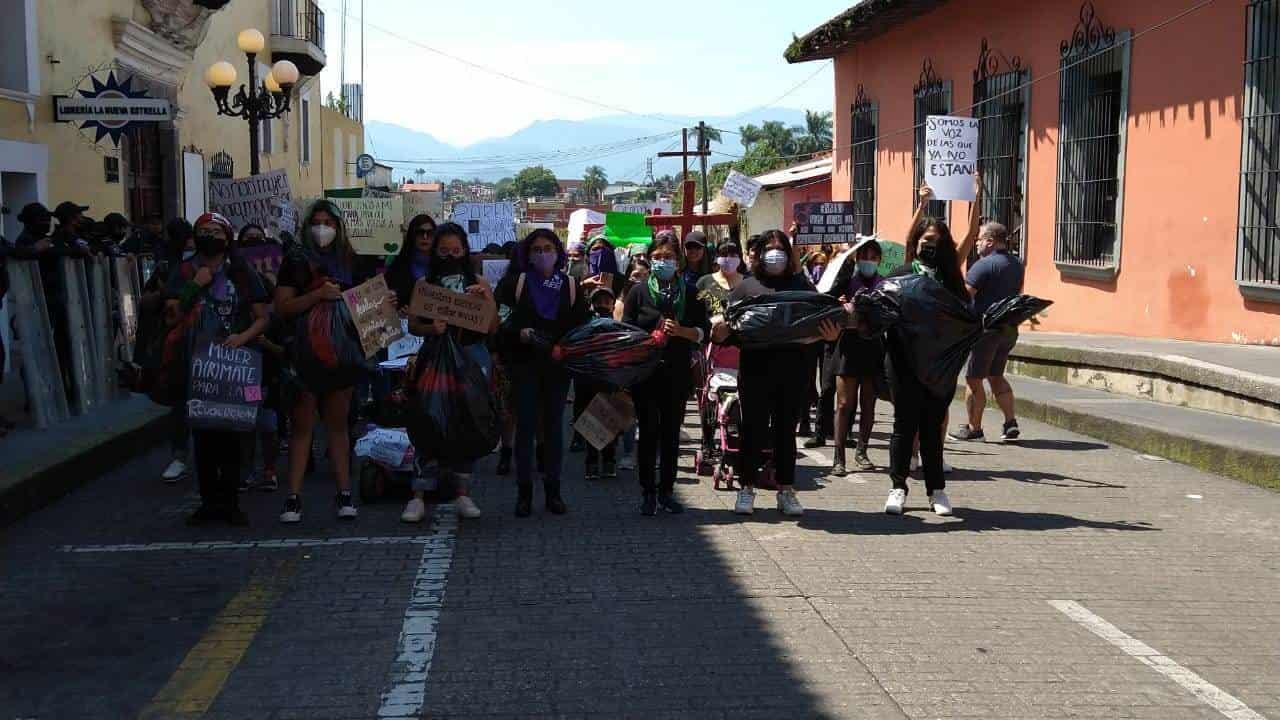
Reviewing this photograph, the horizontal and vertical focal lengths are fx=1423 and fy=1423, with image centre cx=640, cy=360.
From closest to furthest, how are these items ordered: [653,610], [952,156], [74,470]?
[653,610]
[74,470]
[952,156]

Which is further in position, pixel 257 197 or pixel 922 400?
pixel 257 197

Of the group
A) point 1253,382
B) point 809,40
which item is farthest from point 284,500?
point 809,40

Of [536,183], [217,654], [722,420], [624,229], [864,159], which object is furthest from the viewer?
[536,183]

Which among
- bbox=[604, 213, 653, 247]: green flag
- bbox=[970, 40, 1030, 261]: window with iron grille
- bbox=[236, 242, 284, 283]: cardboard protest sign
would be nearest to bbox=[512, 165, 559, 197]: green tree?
bbox=[604, 213, 653, 247]: green flag

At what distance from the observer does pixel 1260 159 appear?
15.0m

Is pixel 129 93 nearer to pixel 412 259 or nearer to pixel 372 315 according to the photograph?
pixel 412 259

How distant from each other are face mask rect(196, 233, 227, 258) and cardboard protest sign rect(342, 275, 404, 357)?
82cm

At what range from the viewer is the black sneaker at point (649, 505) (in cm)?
852

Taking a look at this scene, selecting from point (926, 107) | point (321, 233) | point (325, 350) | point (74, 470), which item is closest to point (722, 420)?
point (325, 350)

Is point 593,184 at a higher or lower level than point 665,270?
higher

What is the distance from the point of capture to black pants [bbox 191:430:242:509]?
8219 mm

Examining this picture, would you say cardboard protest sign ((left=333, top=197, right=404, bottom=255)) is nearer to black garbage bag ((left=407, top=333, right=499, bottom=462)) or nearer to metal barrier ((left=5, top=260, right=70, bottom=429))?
metal barrier ((left=5, top=260, right=70, bottom=429))

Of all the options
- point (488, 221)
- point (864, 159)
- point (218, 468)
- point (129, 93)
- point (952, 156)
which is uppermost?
point (864, 159)

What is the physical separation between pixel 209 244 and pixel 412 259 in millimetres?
1183
